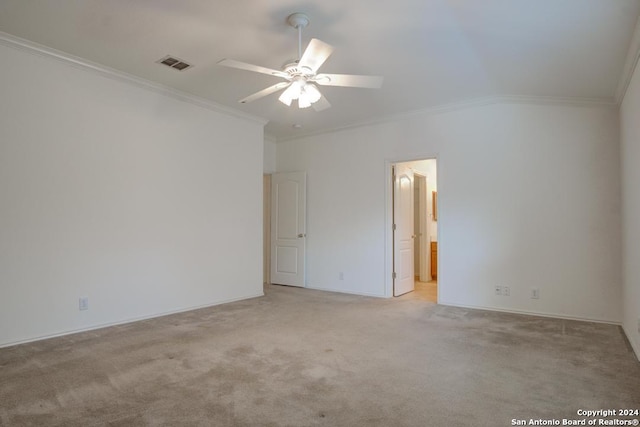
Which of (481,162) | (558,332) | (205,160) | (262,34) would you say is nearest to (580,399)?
(558,332)

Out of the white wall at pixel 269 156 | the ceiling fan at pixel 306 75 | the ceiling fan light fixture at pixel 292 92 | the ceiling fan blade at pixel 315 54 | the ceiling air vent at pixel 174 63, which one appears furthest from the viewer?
the white wall at pixel 269 156

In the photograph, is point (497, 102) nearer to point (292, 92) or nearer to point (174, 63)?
point (292, 92)

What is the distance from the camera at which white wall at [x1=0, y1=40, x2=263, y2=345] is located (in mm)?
3230

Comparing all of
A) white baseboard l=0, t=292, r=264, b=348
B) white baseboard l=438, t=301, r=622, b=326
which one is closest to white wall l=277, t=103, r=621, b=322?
white baseboard l=438, t=301, r=622, b=326

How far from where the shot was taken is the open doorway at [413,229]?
18.0 feet

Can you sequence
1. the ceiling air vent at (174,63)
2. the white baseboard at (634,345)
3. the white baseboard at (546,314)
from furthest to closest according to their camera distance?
the white baseboard at (546,314)
the ceiling air vent at (174,63)
the white baseboard at (634,345)

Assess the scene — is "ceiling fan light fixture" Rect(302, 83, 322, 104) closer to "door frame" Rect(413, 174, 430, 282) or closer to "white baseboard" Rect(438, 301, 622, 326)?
"white baseboard" Rect(438, 301, 622, 326)

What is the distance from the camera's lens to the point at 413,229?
6285mm

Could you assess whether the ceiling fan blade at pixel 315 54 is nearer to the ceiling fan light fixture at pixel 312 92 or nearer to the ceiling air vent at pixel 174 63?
the ceiling fan light fixture at pixel 312 92

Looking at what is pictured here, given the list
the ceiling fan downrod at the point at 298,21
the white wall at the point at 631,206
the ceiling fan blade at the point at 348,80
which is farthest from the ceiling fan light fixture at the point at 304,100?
the white wall at the point at 631,206

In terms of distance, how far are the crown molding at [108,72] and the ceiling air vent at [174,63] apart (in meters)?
0.56

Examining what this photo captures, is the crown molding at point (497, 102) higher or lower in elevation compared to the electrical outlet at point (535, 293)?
higher

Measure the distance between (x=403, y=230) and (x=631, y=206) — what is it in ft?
9.31

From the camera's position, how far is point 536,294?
4.28 m
